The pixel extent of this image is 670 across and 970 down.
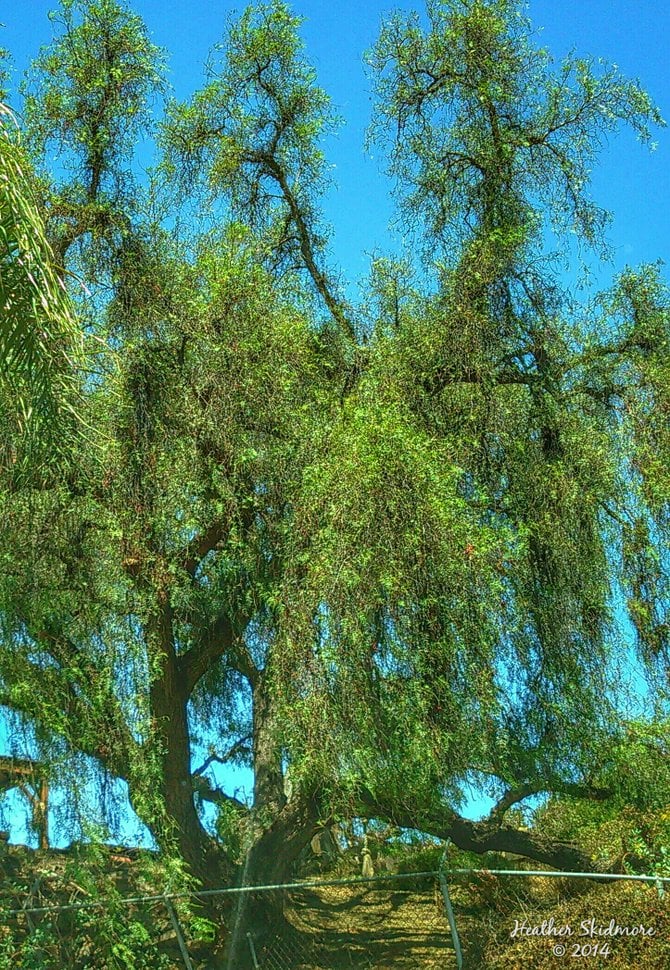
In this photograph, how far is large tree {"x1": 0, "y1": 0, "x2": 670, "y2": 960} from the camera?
9195mm

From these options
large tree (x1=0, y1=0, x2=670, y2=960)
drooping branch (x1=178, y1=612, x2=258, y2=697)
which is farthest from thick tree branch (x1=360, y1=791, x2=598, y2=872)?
drooping branch (x1=178, y1=612, x2=258, y2=697)

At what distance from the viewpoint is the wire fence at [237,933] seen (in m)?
9.78

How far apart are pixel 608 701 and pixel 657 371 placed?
11.1 feet

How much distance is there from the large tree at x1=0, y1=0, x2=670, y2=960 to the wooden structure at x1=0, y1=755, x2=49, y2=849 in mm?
300

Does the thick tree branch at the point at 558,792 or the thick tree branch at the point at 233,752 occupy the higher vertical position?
the thick tree branch at the point at 233,752

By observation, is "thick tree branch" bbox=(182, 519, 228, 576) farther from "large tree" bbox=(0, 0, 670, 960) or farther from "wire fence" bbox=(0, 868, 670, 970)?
"wire fence" bbox=(0, 868, 670, 970)

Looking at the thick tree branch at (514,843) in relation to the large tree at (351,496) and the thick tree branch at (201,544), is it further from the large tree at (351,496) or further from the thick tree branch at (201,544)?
the thick tree branch at (201,544)

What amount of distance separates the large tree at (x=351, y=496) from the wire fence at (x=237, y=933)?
1.66 feet

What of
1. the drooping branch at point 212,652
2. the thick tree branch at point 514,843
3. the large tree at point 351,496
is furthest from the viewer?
the thick tree branch at point 514,843

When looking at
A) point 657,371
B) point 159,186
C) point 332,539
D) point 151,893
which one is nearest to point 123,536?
point 332,539

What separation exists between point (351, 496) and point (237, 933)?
4284 mm

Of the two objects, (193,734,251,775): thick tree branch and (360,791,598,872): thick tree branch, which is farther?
(193,734,251,775): thick tree branch

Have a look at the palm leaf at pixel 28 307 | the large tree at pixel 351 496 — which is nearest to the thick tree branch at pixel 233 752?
the large tree at pixel 351 496

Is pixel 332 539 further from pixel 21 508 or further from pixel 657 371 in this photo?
pixel 657 371
